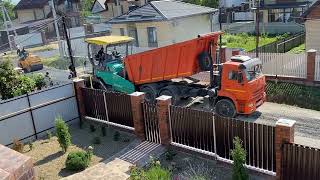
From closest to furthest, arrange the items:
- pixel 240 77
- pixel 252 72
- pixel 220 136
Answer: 1. pixel 220 136
2. pixel 240 77
3. pixel 252 72

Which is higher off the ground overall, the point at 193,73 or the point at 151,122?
the point at 193,73

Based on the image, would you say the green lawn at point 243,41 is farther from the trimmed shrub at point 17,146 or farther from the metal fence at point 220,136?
the trimmed shrub at point 17,146

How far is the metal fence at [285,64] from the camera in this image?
1777 cm

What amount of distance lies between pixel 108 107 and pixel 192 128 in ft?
13.9

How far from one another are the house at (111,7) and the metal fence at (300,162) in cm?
3870

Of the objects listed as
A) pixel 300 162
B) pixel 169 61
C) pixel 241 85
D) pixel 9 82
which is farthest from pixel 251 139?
pixel 9 82

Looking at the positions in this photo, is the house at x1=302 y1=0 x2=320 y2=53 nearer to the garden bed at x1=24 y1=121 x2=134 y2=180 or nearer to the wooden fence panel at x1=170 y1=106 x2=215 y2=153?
the wooden fence panel at x1=170 y1=106 x2=215 y2=153

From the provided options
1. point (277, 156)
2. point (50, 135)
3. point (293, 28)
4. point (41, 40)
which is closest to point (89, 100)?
point (50, 135)

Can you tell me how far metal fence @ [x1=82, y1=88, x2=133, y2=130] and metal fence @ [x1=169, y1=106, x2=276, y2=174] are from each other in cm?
231

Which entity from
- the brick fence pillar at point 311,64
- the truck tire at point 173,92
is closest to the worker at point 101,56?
the truck tire at point 173,92

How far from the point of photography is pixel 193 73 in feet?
54.6

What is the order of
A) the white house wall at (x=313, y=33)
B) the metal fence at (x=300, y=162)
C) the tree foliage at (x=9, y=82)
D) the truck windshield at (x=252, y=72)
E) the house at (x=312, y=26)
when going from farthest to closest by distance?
1. the white house wall at (x=313, y=33)
2. the house at (x=312, y=26)
3. the tree foliage at (x=9, y=82)
4. the truck windshield at (x=252, y=72)
5. the metal fence at (x=300, y=162)

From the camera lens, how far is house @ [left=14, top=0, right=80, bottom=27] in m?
57.7

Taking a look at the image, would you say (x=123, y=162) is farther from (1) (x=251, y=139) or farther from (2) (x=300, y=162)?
(2) (x=300, y=162)
